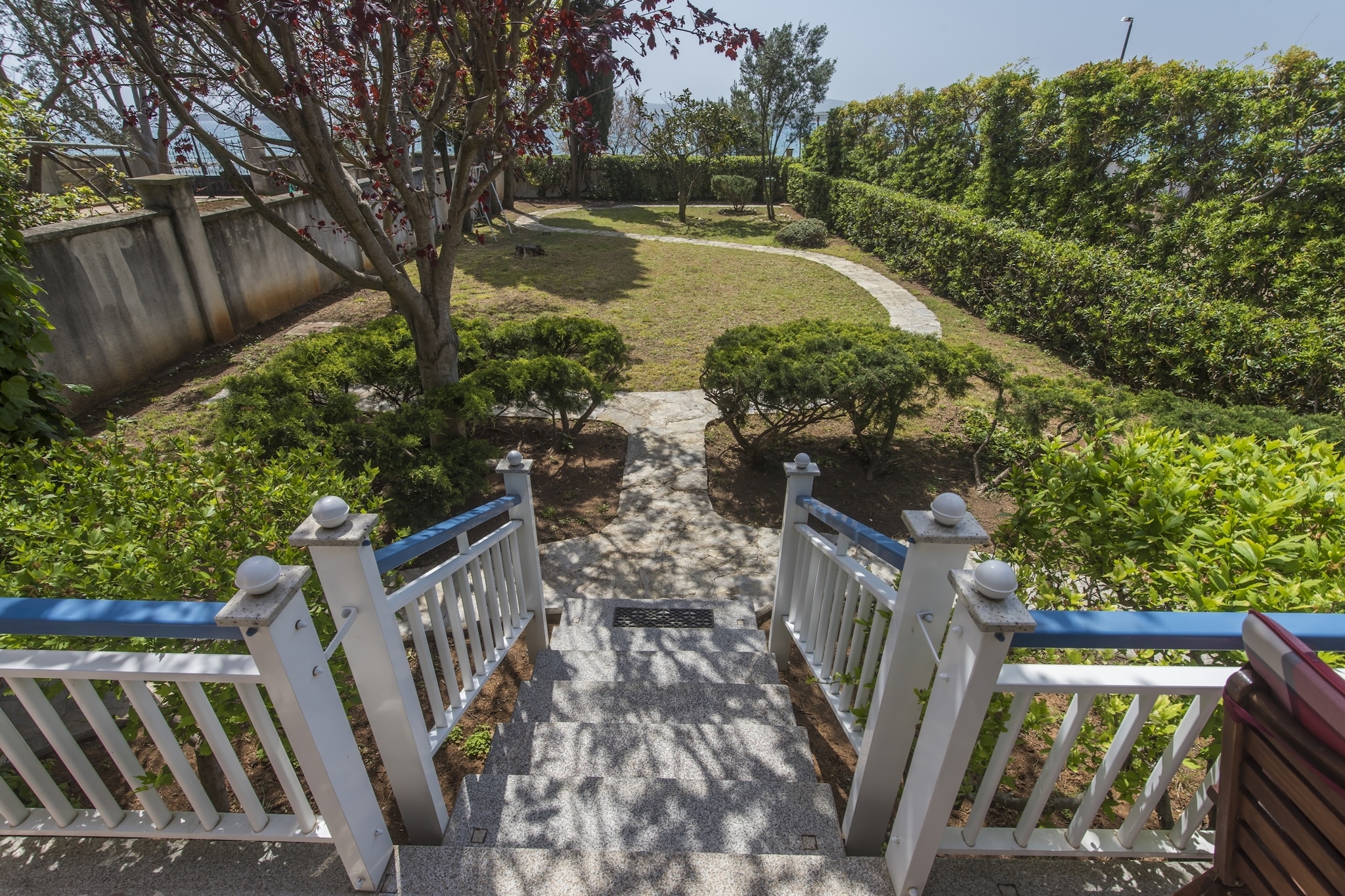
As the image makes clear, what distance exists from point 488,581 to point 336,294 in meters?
9.33

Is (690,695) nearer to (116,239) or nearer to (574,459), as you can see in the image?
(574,459)

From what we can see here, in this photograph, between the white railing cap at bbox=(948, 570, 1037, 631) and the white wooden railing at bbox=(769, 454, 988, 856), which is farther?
the white wooden railing at bbox=(769, 454, 988, 856)

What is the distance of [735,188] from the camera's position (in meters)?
18.3

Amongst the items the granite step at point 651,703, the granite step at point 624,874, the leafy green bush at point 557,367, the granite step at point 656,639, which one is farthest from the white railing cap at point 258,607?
the leafy green bush at point 557,367

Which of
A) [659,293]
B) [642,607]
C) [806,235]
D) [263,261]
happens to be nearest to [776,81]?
[806,235]

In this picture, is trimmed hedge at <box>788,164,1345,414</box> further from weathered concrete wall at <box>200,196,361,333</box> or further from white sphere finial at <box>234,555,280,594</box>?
weathered concrete wall at <box>200,196,361,333</box>

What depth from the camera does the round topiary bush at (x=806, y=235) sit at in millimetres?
14516

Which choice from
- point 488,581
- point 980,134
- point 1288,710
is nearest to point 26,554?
point 488,581

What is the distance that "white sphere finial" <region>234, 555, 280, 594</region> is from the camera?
1.16m

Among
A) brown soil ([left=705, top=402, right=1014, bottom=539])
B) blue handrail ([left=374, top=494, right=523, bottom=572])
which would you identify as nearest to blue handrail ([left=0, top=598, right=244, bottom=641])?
blue handrail ([left=374, top=494, right=523, bottom=572])

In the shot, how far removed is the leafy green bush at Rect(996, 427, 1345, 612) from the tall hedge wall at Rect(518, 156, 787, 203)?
19.9 meters

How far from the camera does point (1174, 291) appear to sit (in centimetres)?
673

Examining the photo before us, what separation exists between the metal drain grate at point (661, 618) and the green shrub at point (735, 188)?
17064 mm

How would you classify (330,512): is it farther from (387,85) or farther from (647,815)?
(387,85)
